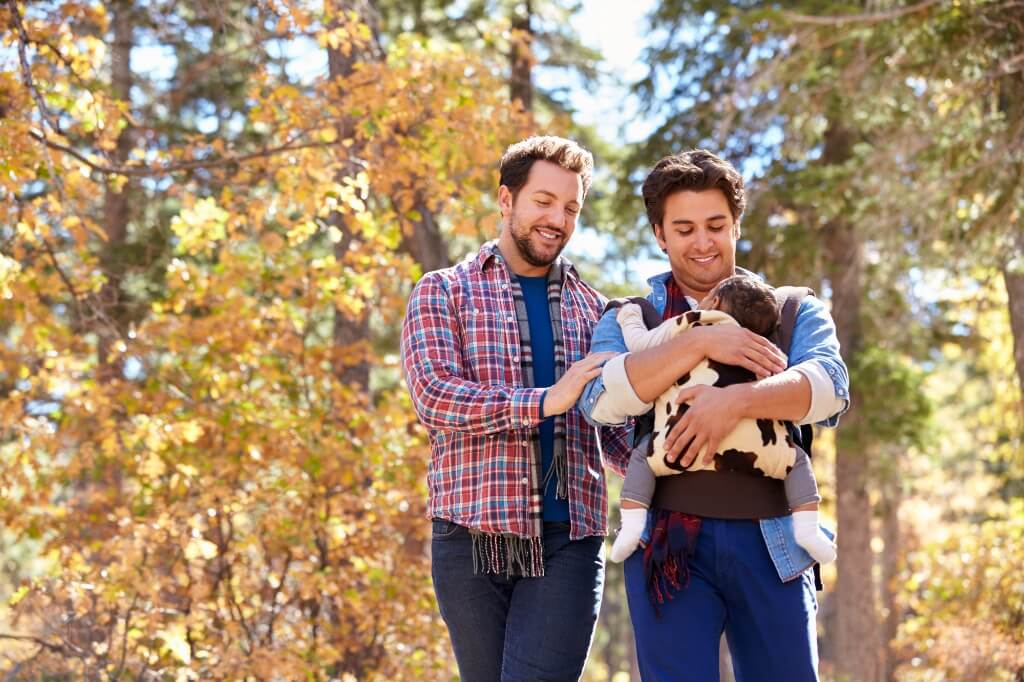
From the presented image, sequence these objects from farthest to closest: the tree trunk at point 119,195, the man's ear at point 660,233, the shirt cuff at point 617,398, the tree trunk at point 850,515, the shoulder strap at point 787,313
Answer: the tree trunk at point 850,515 < the tree trunk at point 119,195 < the man's ear at point 660,233 < the shoulder strap at point 787,313 < the shirt cuff at point 617,398

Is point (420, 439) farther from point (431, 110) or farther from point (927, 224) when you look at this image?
point (927, 224)

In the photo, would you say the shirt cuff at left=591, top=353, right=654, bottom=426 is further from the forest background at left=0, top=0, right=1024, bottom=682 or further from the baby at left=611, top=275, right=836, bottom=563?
the forest background at left=0, top=0, right=1024, bottom=682

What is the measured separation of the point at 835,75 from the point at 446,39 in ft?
15.8

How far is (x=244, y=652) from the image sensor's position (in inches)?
266

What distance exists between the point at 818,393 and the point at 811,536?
14.1 inches

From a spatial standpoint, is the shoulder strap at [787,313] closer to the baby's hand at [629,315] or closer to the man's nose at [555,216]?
the baby's hand at [629,315]

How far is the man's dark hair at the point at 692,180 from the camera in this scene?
121 inches

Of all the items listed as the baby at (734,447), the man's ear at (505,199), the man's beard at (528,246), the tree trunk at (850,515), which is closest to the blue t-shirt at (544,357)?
the man's beard at (528,246)

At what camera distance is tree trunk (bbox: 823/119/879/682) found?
13.4m

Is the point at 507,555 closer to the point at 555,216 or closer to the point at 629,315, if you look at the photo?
the point at 629,315

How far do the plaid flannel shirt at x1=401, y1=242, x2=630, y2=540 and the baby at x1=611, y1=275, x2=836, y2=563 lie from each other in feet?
1.32

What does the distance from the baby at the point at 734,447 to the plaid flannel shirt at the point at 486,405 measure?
403 mm

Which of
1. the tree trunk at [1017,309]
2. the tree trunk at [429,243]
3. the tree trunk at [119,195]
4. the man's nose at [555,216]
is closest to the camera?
the man's nose at [555,216]

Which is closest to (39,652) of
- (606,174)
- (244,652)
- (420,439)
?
(244,652)
